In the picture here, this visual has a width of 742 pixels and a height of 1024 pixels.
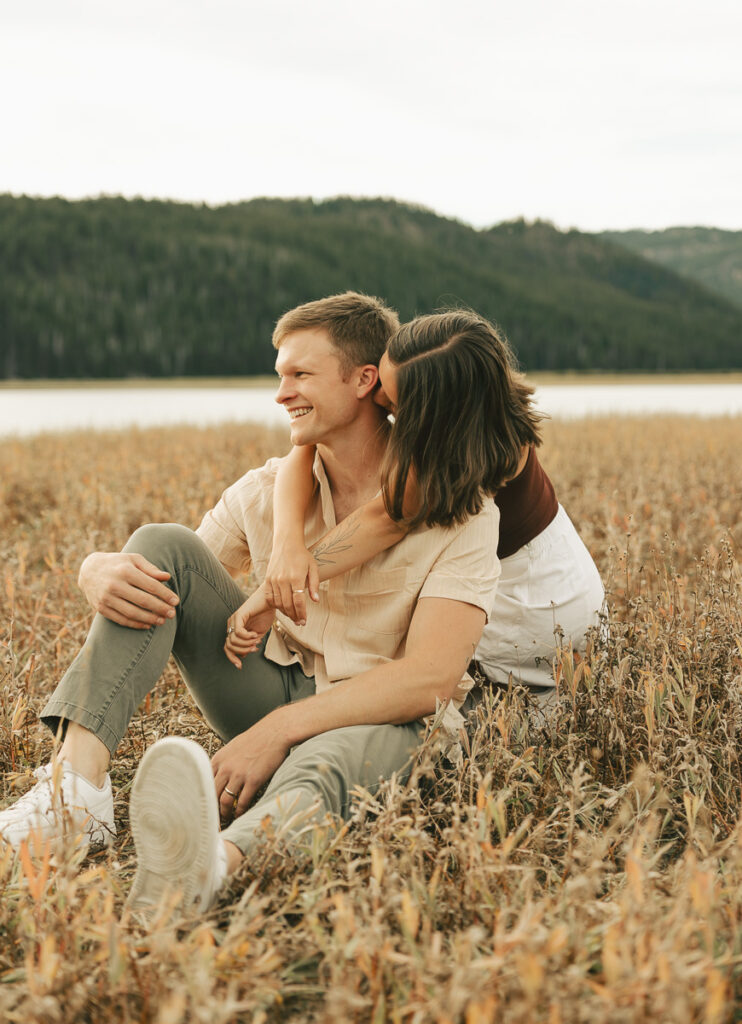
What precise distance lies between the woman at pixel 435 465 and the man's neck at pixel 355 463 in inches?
5.3

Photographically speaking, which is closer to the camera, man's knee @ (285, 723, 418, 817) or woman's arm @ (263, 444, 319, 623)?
man's knee @ (285, 723, 418, 817)

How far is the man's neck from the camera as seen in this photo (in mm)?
2973

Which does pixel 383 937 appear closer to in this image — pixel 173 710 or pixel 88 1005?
pixel 88 1005

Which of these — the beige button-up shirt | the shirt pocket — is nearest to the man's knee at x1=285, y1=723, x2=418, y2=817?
the beige button-up shirt

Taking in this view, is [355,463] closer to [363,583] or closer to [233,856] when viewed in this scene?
[363,583]

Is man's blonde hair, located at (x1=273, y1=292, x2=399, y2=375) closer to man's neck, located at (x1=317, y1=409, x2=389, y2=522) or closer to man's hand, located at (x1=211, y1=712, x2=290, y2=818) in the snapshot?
man's neck, located at (x1=317, y1=409, x2=389, y2=522)

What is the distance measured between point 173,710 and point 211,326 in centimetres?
8913

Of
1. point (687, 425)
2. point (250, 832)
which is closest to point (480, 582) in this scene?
point (250, 832)

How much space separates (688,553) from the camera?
204 inches

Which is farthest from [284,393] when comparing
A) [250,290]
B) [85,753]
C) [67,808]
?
[250,290]

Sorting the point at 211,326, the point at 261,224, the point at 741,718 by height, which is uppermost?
the point at 261,224

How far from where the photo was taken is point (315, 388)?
2.86 metres

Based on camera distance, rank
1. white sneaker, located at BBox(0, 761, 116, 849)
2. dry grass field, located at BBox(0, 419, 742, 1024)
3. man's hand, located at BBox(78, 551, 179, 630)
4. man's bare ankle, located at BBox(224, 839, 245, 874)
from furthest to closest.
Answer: man's hand, located at BBox(78, 551, 179, 630) → white sneaker, located at BBox(0, 761, 116, 849) → man's bare ankle, located at BBox(224, 839, 245, 874) → dry grass field, located at BBox(0, 419, 742, 1024)

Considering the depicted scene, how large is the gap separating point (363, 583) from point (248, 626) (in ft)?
1.26
